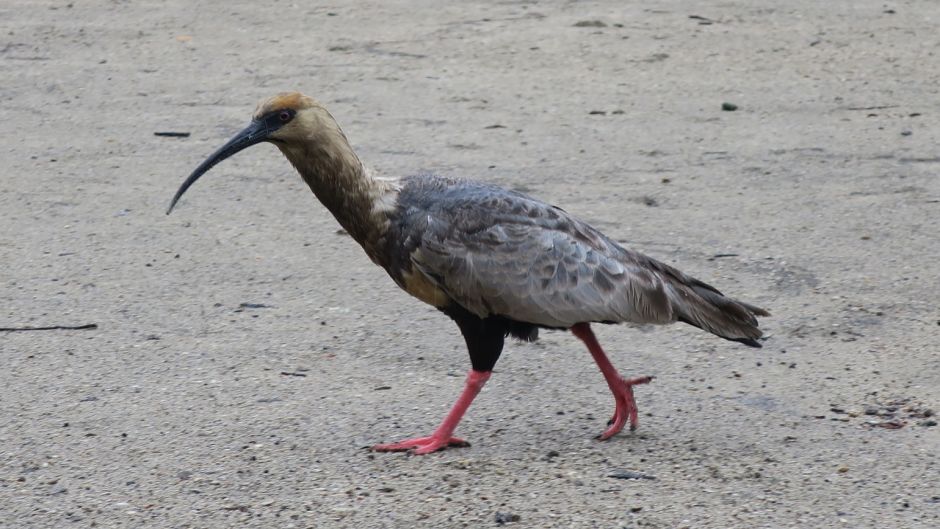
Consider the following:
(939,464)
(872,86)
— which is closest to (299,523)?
(939,464)

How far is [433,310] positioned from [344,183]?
161 cm

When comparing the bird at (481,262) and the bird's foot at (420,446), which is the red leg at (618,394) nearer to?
the bird at (481,262)

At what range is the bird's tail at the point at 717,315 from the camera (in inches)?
220

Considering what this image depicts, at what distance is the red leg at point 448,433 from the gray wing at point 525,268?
26 cm

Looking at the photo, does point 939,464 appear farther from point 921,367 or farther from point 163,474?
point 163,474

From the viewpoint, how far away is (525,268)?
216 inches

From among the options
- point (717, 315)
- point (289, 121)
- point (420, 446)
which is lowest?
point (420, 446)

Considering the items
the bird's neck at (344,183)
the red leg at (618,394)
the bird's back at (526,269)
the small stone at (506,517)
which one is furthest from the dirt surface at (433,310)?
the bird's neck at (344,183)

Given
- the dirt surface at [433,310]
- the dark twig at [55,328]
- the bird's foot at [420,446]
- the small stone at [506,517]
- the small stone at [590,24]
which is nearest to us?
the small stone at [506,517]

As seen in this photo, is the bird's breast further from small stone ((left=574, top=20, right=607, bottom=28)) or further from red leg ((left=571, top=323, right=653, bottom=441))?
small stone ((left=574, top=20, right=607, bottom=28))

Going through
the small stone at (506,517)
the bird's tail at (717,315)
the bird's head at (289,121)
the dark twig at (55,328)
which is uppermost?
the bird's head at (289,121)

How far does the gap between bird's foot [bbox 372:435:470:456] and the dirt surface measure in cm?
8

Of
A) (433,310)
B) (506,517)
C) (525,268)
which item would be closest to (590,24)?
(433,310)

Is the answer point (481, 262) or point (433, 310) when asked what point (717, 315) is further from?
point (433, 310)
